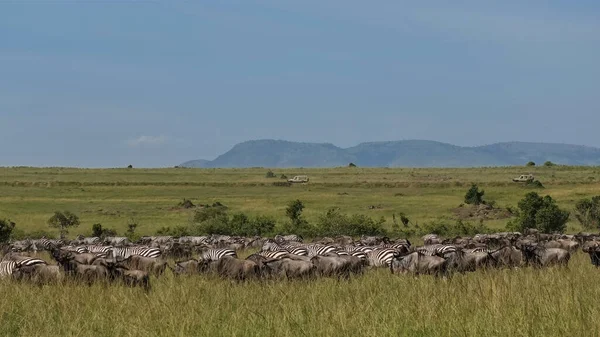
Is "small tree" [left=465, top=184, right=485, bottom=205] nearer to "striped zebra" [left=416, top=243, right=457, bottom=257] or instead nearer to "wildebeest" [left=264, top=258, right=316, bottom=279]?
"striped zebra" [left=416, top=243, right=457, bottom=257]

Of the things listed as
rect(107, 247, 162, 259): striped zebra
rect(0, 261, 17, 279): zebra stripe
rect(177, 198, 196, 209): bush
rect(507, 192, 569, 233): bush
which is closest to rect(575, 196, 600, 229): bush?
rect(507, 192, 569, 233): bush

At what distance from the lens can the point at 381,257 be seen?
21.5m

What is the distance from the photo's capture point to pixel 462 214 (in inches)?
2552

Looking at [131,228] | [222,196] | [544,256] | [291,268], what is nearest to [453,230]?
[131,228]

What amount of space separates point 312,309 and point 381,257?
9632 mm

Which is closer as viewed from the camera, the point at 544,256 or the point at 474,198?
the point at 544,256

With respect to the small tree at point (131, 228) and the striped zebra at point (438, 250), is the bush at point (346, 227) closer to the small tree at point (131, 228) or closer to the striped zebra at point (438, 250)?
the small tree at point (131, 228)

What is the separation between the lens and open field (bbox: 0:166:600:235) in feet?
219

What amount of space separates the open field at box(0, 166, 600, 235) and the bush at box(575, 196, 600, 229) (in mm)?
876

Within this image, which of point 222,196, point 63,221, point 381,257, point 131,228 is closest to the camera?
point 381,257

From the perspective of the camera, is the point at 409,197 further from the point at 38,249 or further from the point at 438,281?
the point at 438,281

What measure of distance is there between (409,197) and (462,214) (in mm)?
16946

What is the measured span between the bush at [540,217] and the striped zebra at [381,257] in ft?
87.3

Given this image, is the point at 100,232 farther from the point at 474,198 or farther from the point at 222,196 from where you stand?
the point at 222,196
